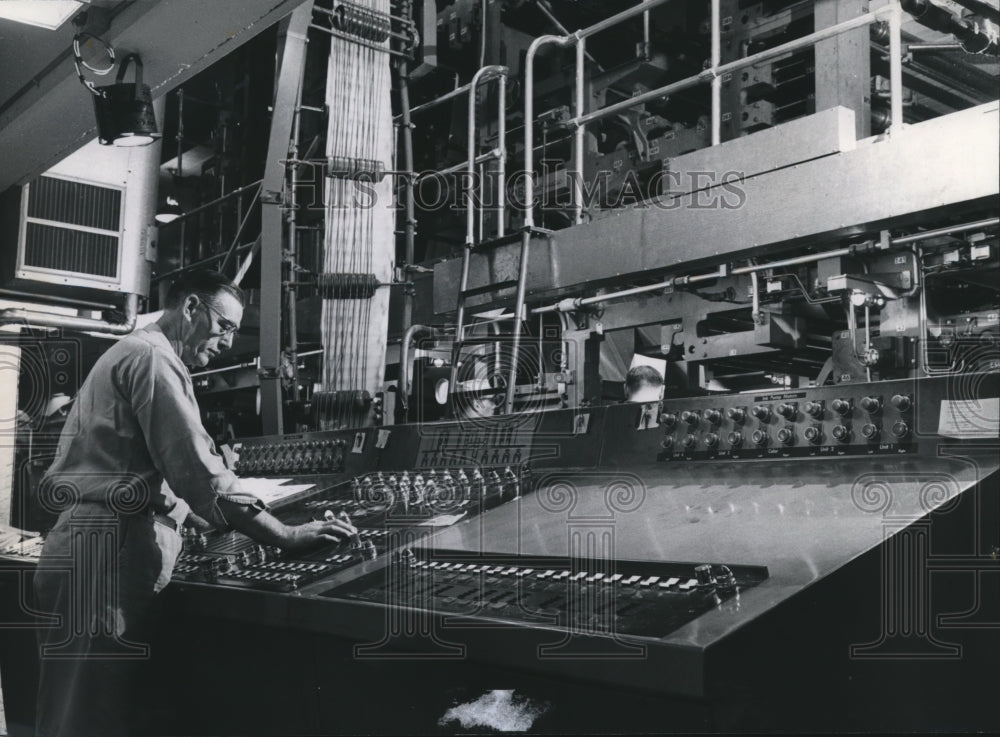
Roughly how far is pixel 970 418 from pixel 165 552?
1.88 meters

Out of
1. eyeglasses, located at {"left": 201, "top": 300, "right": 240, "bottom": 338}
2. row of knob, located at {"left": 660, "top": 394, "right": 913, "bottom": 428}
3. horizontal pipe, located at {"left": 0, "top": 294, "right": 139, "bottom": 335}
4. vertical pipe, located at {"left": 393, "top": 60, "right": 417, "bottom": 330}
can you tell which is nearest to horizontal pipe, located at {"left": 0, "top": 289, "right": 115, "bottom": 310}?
horizontal pipe, located at {"left": 0, "top": 294, "right": 139, "bottom": 335}

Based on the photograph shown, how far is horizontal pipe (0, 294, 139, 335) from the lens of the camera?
4750mm

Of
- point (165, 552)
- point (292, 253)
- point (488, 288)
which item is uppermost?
point (292, 253)

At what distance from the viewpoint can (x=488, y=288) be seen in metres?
3.40

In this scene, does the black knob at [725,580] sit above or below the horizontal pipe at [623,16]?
below

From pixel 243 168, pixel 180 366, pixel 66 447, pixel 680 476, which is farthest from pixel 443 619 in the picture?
pixel 243 168

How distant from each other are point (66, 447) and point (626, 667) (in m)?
1.71

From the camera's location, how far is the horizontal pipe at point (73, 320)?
4.75 metres

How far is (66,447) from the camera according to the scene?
99.9 inches

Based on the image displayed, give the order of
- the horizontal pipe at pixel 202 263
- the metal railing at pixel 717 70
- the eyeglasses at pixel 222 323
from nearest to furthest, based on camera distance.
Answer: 1. the metal railing at pixel 717 70
2. the eyeglasses at pixel 222 323
3. the horizontal pipe at pixel 202 263

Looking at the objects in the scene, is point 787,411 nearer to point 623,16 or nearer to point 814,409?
point 814,409

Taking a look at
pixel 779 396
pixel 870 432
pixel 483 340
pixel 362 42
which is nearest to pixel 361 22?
pixel 362 42

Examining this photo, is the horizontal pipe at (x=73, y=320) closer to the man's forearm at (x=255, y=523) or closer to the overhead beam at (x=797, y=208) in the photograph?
the overhead beam at (x=797, y=208)

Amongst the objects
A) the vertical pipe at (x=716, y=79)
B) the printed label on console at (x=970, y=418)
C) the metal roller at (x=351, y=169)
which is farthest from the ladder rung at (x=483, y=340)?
the printed label on console at (x=970, y=418)
